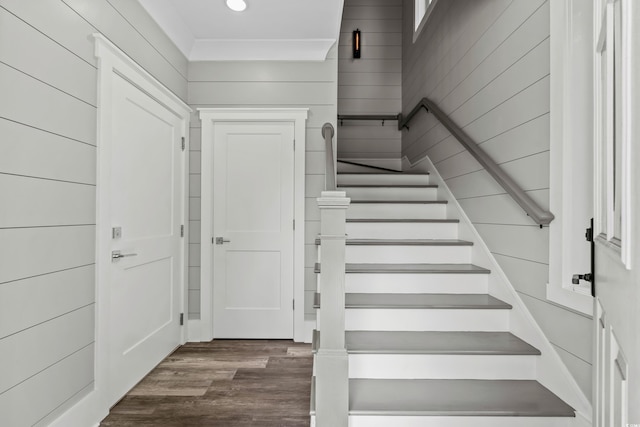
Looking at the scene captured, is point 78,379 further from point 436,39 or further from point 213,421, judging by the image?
point 436,39

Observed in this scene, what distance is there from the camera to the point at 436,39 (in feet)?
12.7

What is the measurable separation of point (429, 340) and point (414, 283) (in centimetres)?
50

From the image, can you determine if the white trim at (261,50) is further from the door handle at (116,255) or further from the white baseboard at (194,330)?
the white baseboard at (194,330)

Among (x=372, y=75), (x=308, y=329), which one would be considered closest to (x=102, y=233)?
(x=308, y=329)

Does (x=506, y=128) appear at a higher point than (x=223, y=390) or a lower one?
higher

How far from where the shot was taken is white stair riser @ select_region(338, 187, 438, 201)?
12.2ft

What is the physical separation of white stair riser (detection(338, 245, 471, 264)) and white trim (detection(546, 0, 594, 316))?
1.04 m

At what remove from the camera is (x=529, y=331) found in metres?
2.19

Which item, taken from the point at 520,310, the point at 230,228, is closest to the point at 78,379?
the point at 230,228

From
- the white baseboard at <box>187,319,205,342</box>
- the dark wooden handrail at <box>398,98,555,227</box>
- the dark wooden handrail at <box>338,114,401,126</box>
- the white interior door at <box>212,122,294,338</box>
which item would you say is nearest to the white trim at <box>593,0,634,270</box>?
the dark wooden handrail at <box>398,98,555,227</box>

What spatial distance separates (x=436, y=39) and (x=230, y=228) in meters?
2.59

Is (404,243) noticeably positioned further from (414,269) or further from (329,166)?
(329,166)

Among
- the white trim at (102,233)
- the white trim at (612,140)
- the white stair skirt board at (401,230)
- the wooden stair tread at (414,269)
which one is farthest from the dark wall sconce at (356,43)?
the white trim at (612,140)

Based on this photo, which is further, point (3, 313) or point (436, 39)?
point (436, 39)
